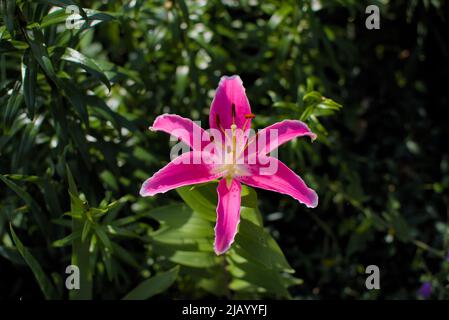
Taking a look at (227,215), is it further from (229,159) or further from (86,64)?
(86,64)

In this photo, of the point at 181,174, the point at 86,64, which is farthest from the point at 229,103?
the point at 86,64

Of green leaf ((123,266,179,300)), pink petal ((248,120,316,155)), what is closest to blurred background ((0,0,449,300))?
green leaf ((123,266,179,300))

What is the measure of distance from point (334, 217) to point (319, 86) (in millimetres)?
481

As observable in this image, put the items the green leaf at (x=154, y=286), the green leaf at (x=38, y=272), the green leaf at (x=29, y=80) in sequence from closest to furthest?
the green leaf at (x=29, y=80) → the green leaf at (x=38, y=272) → the green leaf at (x=154, y=286)

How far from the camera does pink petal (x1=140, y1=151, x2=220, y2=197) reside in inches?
51.2

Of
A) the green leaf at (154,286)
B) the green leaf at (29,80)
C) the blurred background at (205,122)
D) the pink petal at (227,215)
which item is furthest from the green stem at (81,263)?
the pink petal at (227,215)

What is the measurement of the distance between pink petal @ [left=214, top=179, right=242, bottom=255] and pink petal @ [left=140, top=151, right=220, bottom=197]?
4 centimetres

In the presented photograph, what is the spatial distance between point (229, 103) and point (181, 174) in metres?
0.22

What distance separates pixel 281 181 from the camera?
4.39ft

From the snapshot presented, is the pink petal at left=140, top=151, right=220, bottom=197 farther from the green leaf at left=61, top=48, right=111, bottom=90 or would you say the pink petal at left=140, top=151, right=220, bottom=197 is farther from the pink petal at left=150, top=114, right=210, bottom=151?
the green leaf at left=61, top=48, right=111, bottom=90

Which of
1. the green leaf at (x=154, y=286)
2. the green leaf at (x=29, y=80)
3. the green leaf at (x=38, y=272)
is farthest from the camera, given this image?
the green leaf at (x=154, y=286)

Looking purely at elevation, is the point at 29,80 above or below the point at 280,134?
above

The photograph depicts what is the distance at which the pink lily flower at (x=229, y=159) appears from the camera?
130cm

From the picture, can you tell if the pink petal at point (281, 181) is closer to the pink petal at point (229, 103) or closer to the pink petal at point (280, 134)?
the pink petal at point (280, 134)
